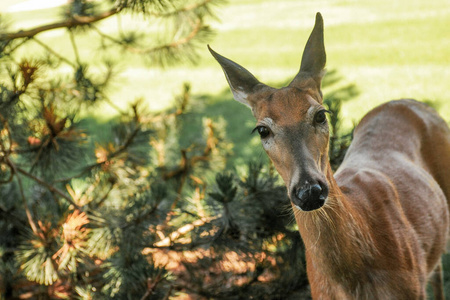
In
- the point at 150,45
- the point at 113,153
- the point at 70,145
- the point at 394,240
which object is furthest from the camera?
the point at 150,45

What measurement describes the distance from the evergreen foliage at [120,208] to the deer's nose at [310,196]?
2.46ft

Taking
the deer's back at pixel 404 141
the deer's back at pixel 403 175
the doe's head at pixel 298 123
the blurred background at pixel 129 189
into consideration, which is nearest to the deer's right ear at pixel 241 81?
the doe's head at pixel 298 123

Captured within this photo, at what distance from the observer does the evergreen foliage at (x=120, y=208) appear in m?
2.61

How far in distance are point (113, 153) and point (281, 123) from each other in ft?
4.43

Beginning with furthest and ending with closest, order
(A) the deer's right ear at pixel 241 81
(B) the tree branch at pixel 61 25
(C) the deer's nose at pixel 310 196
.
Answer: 1. (B) the tree branch at pixel 61 25
2. (A) the deer's right ear at pixel 241 81
3. (C) the deer's nose at pixel 310 196

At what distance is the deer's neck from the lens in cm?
221

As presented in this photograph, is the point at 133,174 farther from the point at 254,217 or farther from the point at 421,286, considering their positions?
the point at 421,286

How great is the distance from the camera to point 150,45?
372 cm

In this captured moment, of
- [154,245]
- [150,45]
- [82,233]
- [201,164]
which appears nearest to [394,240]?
[154,245]

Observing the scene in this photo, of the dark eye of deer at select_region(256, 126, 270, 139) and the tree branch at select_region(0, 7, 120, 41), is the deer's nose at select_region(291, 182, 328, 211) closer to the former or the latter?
the dark eye of deer at select_region(256, 126, 270, 139)

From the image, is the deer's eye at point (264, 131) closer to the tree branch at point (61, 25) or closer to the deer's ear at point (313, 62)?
the deer's ear at point (313, 62)

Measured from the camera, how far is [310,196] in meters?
1.88

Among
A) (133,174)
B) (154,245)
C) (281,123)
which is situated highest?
(281,123)

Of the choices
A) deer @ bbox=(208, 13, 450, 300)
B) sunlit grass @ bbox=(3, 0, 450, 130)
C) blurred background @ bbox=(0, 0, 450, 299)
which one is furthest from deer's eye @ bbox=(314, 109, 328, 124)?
sunlit grass @ bbox=(3, 0, 450, 130)
